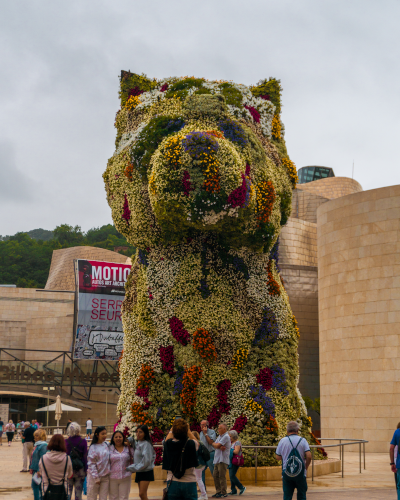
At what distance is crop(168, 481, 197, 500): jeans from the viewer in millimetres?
7098

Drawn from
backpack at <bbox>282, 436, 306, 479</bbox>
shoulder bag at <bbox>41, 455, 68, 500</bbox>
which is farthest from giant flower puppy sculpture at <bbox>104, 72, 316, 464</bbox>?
shoulder bag at <bbox>41, 455, 68, 500</bbox>

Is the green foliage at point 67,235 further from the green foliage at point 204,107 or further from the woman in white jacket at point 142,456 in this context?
the woman in white jacket at point 142,456

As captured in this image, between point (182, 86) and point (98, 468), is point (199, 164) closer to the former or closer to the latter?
point (182, 86)

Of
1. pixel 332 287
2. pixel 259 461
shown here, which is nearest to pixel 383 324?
pixel 332 287

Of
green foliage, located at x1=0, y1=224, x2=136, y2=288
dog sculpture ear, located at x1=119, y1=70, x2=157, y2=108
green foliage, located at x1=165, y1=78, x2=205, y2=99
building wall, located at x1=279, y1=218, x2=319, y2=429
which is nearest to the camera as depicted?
green foliage, located at x1=165, y1=78, x2=205, y2=99

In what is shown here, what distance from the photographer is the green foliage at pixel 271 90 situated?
15844 millimetres

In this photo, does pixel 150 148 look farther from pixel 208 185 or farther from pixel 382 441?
pixel 382 441

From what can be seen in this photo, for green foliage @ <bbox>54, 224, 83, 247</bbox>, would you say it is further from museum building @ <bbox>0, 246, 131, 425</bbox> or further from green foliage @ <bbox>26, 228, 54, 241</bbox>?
green foliage @ <bbox>26, 228, 54, 241</bbox>

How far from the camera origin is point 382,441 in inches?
973

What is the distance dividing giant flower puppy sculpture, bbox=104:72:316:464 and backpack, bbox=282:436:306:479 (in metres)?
5.22

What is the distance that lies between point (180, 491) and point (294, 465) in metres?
1.83

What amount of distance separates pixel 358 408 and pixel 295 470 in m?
18.5

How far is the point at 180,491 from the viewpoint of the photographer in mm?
7098

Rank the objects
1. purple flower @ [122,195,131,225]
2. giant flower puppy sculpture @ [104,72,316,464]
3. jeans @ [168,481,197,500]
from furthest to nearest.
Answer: purple flower @ [122,195,131,225], giant flower puppy sculpture @ [104,72,316,464], jeans @ [168,481,197,500]
